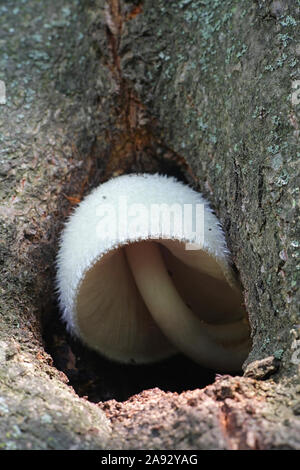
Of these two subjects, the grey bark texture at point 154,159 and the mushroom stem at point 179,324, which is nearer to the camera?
the grey bark texture at point 154,159

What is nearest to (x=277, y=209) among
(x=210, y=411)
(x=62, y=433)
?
(x=210, y=411)

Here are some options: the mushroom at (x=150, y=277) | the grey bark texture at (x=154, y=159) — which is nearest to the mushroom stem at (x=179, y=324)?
the mushroom at (x=150, y=277)

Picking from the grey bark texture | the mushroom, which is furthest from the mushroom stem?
the grey bark texture

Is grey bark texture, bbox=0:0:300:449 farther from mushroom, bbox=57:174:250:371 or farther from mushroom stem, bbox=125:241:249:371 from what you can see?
mushroom stem, bbox=125:241:249:371

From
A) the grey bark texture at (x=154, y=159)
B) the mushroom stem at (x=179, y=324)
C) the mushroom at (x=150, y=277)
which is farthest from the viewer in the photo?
the mushroom stem at (x=179, y=324)

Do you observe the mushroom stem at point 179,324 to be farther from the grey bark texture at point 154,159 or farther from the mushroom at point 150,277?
the grey bark texture at point 154,159
